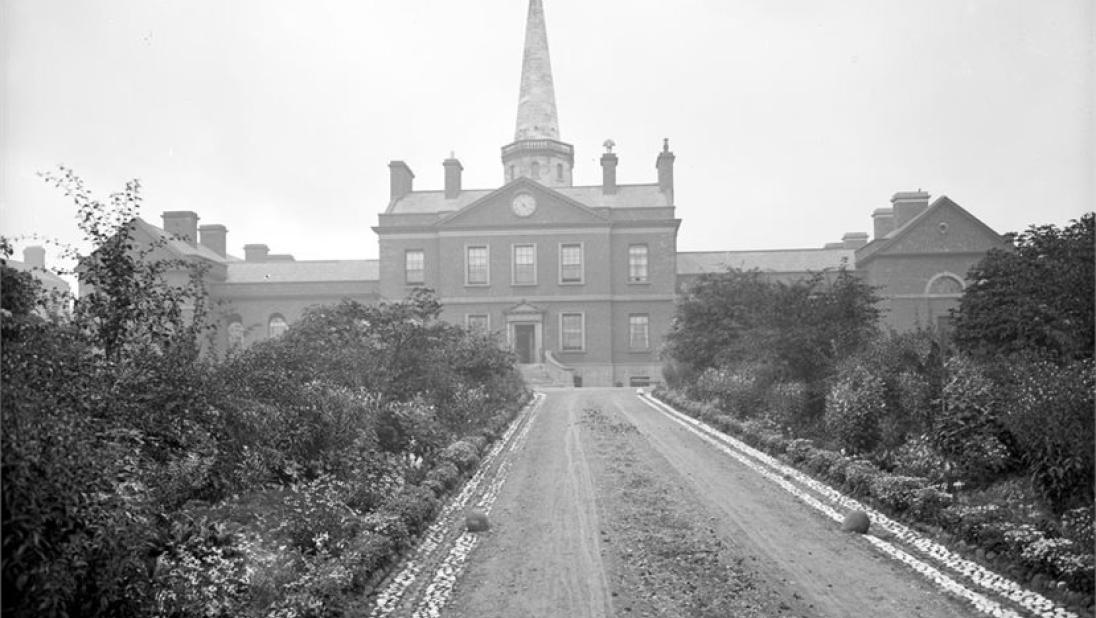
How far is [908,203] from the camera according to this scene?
45031 millimetres

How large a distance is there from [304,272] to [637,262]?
19.9 metres

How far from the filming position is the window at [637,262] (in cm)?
4347

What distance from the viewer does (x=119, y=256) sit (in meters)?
8.86

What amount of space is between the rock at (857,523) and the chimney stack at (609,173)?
128 feet

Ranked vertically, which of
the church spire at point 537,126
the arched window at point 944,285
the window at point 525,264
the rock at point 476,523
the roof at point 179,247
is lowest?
the rock at point 476,523

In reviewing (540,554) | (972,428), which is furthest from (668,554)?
(972,428)

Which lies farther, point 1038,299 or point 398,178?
point 398,178

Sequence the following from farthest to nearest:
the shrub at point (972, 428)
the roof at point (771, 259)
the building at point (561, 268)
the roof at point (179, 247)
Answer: the roof at point (771, 259), the building at point (561, 268), the roof at point (179, 247), the shrub at point (972, 428)

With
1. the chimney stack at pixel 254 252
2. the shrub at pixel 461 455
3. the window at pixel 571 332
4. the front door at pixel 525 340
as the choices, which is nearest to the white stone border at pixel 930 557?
the shrub at pixel 461 455

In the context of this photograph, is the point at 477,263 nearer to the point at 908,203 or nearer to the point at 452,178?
the point at 452,178

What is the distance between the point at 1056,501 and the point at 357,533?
6965mm

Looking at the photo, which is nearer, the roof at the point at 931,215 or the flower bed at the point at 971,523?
the flower bed at the point at 971,523

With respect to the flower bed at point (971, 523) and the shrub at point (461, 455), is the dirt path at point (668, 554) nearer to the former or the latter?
the shrub at point (461, 455)

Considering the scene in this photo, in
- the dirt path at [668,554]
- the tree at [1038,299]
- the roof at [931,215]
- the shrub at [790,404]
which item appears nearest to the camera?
the dirt path at [668,554]
